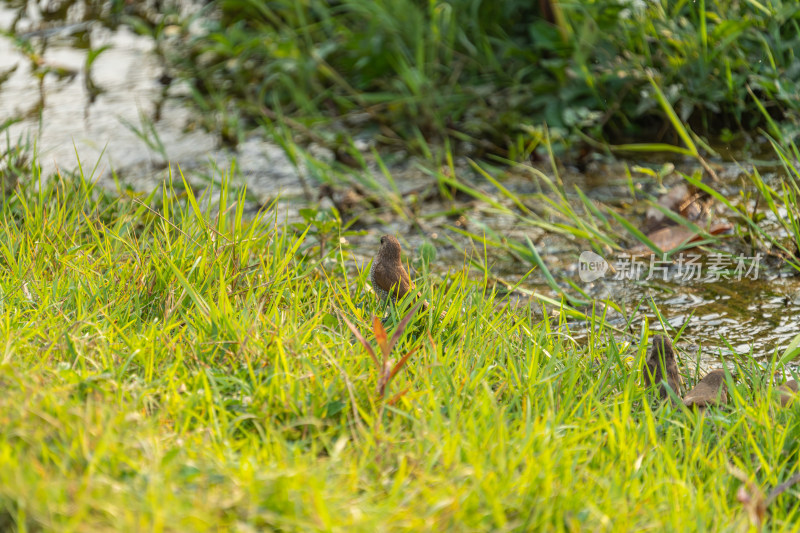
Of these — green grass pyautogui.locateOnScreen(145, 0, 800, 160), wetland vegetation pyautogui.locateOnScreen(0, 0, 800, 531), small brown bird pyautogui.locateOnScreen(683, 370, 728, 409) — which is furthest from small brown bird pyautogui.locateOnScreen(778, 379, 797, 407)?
green grass pyautogui.locateOnScreen(145, 0, 800, 160)

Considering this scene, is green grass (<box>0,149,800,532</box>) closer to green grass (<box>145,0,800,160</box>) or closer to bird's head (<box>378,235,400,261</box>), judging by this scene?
bird's head (<box>378,235,400,261</box>)

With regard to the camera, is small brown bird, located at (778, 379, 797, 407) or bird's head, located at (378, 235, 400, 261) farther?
bird's head, located at (378, 235, 400, 261)

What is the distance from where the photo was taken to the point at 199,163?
4.20 m

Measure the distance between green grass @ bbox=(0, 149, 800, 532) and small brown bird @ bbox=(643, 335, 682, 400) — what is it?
5cm

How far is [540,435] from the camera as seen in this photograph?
1788mm

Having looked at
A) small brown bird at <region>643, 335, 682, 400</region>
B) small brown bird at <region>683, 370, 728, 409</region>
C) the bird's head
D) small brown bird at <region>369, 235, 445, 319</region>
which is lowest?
small brown bird at <region>683, 370, 728, 409</region>

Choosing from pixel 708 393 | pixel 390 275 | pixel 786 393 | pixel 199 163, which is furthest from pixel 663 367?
pixel 199 163

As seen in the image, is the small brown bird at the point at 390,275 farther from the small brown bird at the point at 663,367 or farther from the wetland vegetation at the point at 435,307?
the small brown bird at the point at 663,367

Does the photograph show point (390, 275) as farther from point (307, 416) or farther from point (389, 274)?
point (307, 416)

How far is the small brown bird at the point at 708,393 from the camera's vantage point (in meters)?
2.15

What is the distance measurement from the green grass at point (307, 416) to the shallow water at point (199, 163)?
1.26 feet

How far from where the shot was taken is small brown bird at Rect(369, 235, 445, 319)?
2.41 m

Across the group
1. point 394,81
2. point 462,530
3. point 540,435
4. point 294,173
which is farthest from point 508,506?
point 394,81

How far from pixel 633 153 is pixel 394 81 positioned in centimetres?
141
